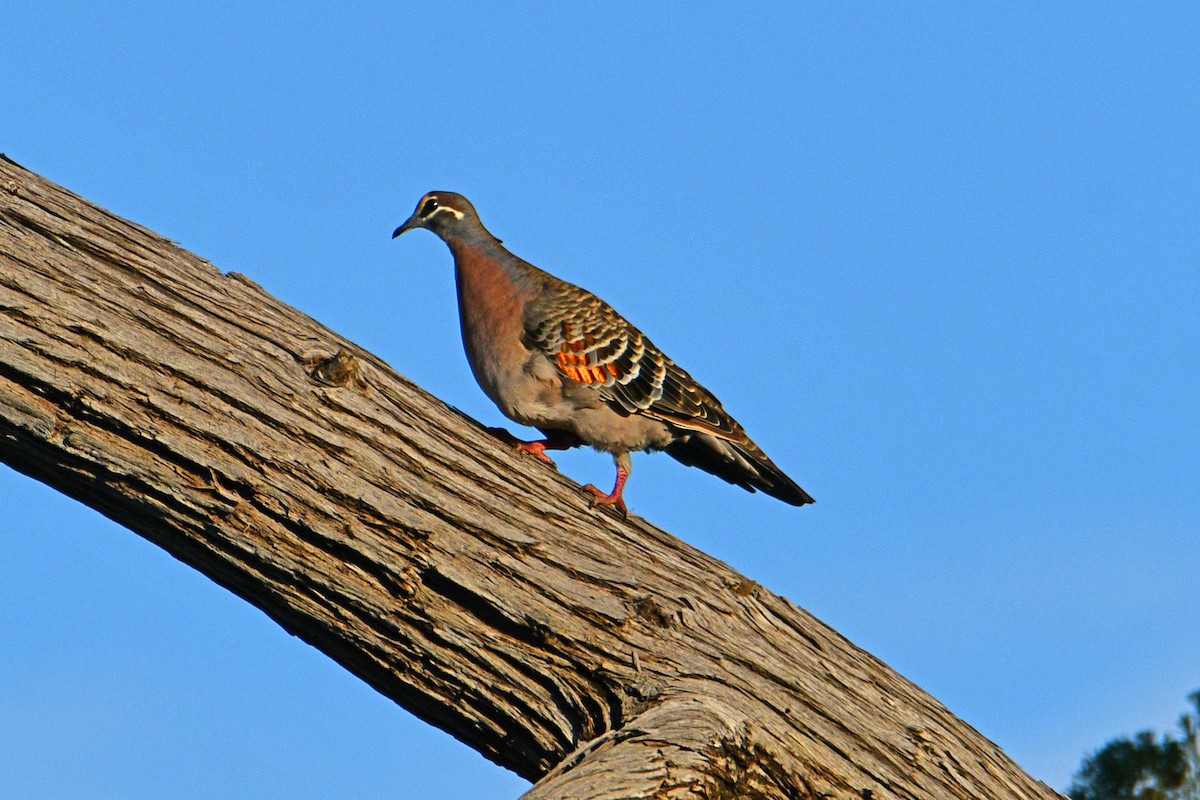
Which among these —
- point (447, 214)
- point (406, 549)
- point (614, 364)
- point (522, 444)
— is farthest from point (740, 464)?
point (406, 549)

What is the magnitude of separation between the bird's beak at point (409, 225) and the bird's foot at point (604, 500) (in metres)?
2.45

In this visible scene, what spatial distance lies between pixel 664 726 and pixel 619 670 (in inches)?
9.7

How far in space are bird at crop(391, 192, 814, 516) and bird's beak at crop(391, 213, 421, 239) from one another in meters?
0.04

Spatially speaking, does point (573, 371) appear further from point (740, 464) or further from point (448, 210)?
point (448, 210)

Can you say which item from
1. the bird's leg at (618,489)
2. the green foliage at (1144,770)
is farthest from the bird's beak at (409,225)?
the green foliage at (1144,770)

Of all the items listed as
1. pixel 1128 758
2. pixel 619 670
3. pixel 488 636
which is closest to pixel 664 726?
pixel 619 670

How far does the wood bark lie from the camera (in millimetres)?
3734

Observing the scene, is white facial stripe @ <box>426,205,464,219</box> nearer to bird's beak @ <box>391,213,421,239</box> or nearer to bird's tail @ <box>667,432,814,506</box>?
bird's beak @ <box>391,213,421,239</box>

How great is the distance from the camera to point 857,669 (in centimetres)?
439

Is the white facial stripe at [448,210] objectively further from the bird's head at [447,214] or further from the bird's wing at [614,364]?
the bird's wing at [614,364]

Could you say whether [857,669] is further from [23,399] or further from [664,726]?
[23,399]

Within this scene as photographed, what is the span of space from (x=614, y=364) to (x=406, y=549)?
8.28ft

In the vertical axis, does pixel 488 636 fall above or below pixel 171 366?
below

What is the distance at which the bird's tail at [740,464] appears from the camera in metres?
6.35
